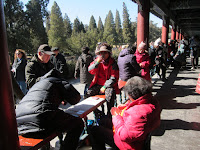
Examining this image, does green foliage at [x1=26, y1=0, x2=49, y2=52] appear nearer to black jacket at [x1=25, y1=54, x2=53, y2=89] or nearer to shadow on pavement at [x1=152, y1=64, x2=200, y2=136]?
shadow on pavement at [x1=152, y1=64, x2=200, y2=136]

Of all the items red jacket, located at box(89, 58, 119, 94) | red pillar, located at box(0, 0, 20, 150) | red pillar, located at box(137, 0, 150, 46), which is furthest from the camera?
red pillar, located at box(137, 0, 150, 46)

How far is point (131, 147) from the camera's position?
75.9 inches

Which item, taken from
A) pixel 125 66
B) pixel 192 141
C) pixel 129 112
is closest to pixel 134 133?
pixel 129 112

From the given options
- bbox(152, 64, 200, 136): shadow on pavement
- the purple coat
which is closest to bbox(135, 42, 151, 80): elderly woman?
the purple coat

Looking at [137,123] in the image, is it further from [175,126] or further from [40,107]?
[175,126]

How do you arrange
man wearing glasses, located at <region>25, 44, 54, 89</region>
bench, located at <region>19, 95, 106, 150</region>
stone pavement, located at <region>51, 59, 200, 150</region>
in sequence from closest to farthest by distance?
bench, located at <region>19, 95, 106, 150</region> < stone pavement, located at <region>51, 59, 200, 150</region> < man wearing glasses, located at <region>25, 44, 54, 89</region>

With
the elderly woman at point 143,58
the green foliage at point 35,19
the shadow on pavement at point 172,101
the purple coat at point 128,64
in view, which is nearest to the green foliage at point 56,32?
the green foliage at point 35,19

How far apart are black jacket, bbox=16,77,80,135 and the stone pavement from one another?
1.10 metres

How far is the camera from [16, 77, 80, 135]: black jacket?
6.07 feet

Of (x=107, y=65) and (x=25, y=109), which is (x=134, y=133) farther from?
(x=107, y=65)

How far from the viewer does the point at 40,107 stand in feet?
6.09

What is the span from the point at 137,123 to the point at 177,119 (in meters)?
2.45

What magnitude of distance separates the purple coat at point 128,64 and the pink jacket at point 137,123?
7.35ft

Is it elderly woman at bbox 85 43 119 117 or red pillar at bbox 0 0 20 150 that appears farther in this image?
elderly woman at bbox 85 43 119 117
